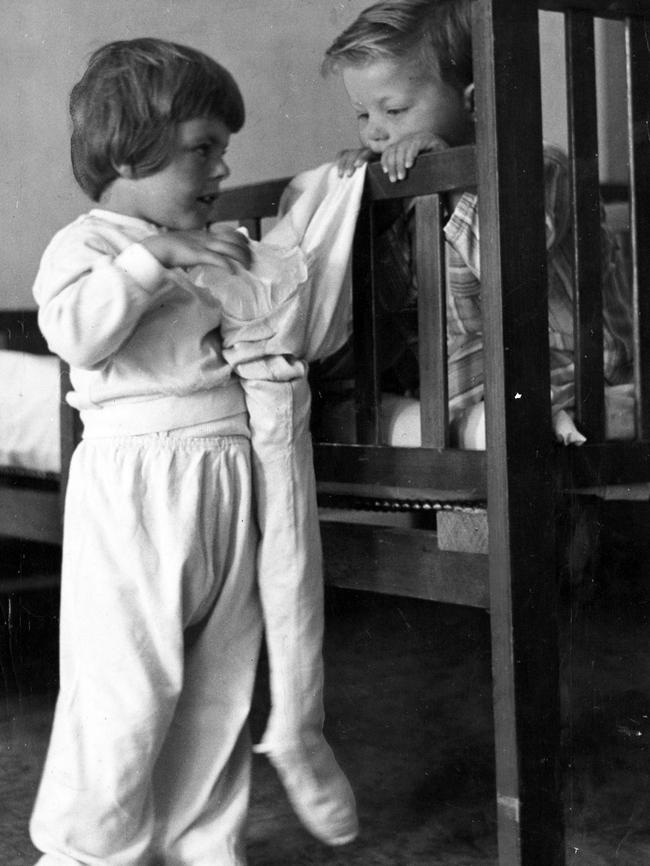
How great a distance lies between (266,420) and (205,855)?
450mm

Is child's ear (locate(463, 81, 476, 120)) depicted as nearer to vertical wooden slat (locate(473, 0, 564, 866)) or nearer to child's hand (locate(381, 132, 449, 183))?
child's hand (locate(381, 132, 449, 183))

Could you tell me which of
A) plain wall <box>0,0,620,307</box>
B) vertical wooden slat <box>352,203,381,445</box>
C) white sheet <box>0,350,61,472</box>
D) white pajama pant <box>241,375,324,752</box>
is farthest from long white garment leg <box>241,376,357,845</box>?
white sheet <box>0,350,61,472</box>

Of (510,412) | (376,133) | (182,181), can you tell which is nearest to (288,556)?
(510,412)

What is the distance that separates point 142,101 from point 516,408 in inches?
18.8

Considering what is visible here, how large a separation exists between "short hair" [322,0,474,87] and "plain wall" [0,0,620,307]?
55mm

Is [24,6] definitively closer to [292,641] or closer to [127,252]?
[127,252]

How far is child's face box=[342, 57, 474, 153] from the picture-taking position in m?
1.34

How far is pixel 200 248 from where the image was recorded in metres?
1.16

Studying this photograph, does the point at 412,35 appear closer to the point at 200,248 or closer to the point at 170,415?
the point at 200,248

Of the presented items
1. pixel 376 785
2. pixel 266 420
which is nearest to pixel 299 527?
pixel 266 420

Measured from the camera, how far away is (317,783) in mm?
1229

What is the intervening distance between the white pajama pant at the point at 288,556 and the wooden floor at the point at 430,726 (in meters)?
0.05

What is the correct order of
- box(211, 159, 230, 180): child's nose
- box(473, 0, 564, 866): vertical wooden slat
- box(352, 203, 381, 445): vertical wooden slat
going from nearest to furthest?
box(473, 0, 564, 866): vertical wooden slat
box(211, 159, 230, 180): child's nose
box(352, 203, 381, 445): vertical wooden slat

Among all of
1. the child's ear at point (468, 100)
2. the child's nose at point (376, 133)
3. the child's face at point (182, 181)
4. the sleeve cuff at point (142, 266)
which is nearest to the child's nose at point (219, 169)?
the child's face at point (182, 181)
